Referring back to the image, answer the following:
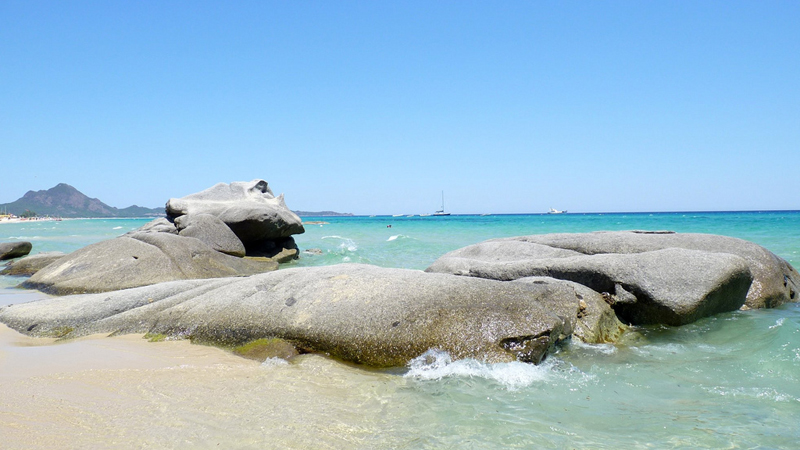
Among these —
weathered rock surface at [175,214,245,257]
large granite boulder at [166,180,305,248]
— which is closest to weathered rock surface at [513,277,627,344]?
weathered rock surface at [175,214,245,257]

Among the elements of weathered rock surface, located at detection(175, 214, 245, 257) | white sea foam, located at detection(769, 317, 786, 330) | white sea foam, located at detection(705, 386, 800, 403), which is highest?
weathered rock surface, located at detection(175, 214, 245, 257)

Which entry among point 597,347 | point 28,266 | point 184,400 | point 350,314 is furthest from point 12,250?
point 597,347

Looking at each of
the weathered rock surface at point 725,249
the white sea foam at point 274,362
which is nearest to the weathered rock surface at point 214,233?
the weathered rock surface at point 725,249

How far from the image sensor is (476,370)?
4801 millimetres

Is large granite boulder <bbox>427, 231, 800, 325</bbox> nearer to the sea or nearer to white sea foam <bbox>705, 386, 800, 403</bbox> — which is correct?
the sea

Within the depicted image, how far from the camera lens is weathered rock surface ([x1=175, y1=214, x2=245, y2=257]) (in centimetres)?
1434

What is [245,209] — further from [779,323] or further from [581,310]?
[779,323]

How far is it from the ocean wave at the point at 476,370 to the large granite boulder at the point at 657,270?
2736mm

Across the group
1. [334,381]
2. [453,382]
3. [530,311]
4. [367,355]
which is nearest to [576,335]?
[530,311]

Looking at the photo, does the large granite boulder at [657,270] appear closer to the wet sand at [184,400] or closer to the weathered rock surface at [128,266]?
the wet sand at [184,400]

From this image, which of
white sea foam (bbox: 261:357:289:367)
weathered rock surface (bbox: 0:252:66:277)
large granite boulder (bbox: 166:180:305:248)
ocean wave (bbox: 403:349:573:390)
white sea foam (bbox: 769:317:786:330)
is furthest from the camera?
large granite boulder (bbox: 166:180:305:248)

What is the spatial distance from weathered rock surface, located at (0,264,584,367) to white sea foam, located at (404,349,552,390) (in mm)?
100

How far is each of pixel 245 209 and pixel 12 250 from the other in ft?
32.2

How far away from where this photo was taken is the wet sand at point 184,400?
338cm
